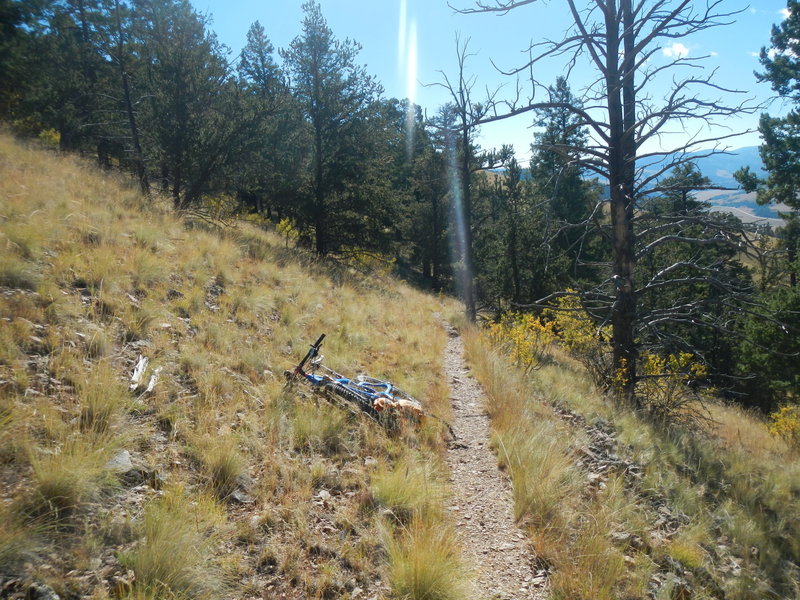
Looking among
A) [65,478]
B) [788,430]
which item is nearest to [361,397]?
[65,478]

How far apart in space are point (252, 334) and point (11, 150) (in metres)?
9.43

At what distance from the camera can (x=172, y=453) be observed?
309cm

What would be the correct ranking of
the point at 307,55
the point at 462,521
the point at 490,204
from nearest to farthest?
the point at 462,521 → the point at 307,55 → the point at 490,204

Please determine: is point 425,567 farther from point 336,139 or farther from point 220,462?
point 336,139

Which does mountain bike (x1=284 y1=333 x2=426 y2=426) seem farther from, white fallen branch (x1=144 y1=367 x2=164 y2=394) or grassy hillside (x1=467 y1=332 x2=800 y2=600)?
white fallen branch (x1=144 y1=367 x2=164 y2=394)

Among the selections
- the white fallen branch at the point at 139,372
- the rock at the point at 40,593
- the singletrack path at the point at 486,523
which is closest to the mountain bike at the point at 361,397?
the singletrack path at the point at 486,523

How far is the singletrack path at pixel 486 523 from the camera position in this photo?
2.94 m

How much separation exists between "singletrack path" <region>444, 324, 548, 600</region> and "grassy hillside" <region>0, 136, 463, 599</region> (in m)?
0.28

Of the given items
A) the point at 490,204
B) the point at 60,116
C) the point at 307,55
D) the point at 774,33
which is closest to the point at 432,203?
the point at 490,204

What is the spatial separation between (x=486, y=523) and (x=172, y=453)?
2.77 metres

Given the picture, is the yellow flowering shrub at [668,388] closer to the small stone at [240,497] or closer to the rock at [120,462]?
the small stone at [240,497]

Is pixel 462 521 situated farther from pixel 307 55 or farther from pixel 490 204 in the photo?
pixel 490 204

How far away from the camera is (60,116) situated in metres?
17.1

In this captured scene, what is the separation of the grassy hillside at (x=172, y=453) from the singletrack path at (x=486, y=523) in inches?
10.8
